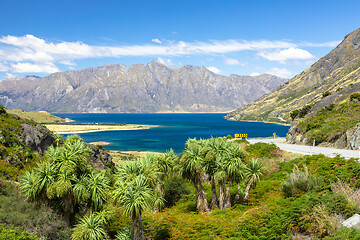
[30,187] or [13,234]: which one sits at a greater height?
[30,187]

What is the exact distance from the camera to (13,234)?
17188 millimetres

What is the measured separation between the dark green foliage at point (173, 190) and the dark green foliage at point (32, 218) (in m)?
15.3

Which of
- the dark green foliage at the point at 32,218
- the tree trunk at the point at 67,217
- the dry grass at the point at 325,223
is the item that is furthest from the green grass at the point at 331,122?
the dark green foliage at the point at 32,218

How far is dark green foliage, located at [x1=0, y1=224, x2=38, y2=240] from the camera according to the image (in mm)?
16812

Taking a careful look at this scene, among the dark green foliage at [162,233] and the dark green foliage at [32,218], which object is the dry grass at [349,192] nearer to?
the dark green foliage at [162,233]

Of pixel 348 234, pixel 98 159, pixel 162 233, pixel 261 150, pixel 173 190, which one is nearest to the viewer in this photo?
pixel 348 234

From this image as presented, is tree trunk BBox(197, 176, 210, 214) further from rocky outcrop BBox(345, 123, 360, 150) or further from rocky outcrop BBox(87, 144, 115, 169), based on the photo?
rocky outcrop BBox(87, 144, 115, 169)

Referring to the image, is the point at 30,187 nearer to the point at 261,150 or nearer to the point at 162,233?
the point at 162,233

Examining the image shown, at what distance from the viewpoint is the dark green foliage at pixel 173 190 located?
33.8m

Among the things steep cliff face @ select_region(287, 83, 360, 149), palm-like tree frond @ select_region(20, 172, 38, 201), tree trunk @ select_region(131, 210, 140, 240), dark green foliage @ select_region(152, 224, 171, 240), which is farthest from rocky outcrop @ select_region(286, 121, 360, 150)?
palm-like tree frond @ select_region(20, 172, 38, 201)

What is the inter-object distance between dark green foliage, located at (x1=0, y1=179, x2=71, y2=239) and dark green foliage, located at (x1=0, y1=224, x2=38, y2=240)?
2.59 ft

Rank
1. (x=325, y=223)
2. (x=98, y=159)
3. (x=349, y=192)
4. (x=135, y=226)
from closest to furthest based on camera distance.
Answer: (x=325, y=223)
(x=349, y=192)
(x=135, y=226)
(x=98, y=159)

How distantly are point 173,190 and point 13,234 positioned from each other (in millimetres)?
20424

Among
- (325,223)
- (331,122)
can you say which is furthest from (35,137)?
(331,122)
